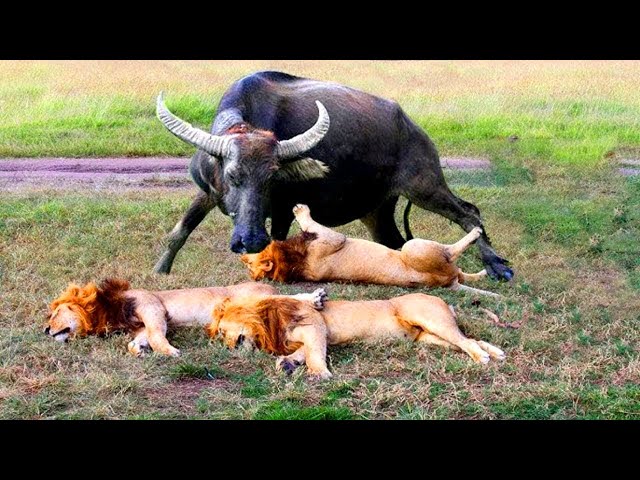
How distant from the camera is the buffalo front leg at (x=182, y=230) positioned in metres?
9.85

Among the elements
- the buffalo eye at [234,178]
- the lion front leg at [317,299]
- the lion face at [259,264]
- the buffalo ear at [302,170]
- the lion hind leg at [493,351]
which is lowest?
the lion face at [259,264]

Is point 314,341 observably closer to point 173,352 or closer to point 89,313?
point 173,352

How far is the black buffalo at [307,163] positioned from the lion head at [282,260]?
397 millimetres

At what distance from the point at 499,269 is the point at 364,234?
229 cm

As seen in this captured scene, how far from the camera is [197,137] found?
8.38m

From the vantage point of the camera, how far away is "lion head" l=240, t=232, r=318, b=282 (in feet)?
29.3

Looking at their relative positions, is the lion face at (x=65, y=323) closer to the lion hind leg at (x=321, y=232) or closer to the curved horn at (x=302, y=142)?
the curved horn at (x=302, y=142)

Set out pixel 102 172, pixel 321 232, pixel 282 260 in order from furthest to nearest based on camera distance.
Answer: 1. pixel 102 172
2. pixel 321 232
3. pixel 282 260

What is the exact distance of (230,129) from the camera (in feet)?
27.8

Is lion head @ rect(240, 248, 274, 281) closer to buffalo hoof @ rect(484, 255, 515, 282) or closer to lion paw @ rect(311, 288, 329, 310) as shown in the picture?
lion paw @ rect(311, 288, 329, 310)

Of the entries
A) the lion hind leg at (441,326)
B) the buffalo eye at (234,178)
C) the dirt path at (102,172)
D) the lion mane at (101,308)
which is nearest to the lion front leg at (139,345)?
the lion mane at (101,308)

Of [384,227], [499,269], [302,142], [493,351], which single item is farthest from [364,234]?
[493,351]
